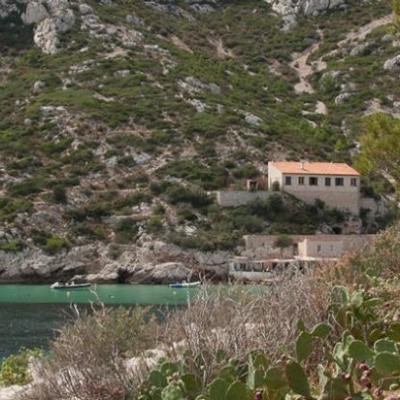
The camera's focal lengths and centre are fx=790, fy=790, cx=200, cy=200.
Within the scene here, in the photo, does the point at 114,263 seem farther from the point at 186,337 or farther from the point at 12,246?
the point at 186,337

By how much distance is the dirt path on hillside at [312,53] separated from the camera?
292 feet

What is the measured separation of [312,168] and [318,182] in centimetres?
130

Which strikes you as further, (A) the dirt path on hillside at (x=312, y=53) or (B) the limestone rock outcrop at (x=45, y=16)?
(A) the dirt path on hillside at (x=312, y=53)

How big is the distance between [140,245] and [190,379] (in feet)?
141

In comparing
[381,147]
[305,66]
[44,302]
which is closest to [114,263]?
[44,302]

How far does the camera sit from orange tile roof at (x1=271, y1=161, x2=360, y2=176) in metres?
56.2

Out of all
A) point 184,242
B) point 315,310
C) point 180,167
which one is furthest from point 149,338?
point 180,167

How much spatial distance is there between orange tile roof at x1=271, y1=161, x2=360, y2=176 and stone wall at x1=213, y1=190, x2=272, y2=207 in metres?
2.57

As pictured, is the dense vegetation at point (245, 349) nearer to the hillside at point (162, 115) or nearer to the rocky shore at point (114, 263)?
the rocky shore at point (114, 263)

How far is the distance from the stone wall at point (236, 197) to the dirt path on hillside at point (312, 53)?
34315 millimetres

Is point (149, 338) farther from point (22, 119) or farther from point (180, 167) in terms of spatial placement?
point (22, 119)

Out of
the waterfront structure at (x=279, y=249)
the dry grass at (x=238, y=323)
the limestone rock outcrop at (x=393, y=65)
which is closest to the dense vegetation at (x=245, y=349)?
the dry grass at (x=238, y=323)

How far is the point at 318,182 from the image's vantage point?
2224 inches

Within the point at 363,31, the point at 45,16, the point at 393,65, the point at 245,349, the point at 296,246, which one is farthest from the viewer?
the point at 363,31
